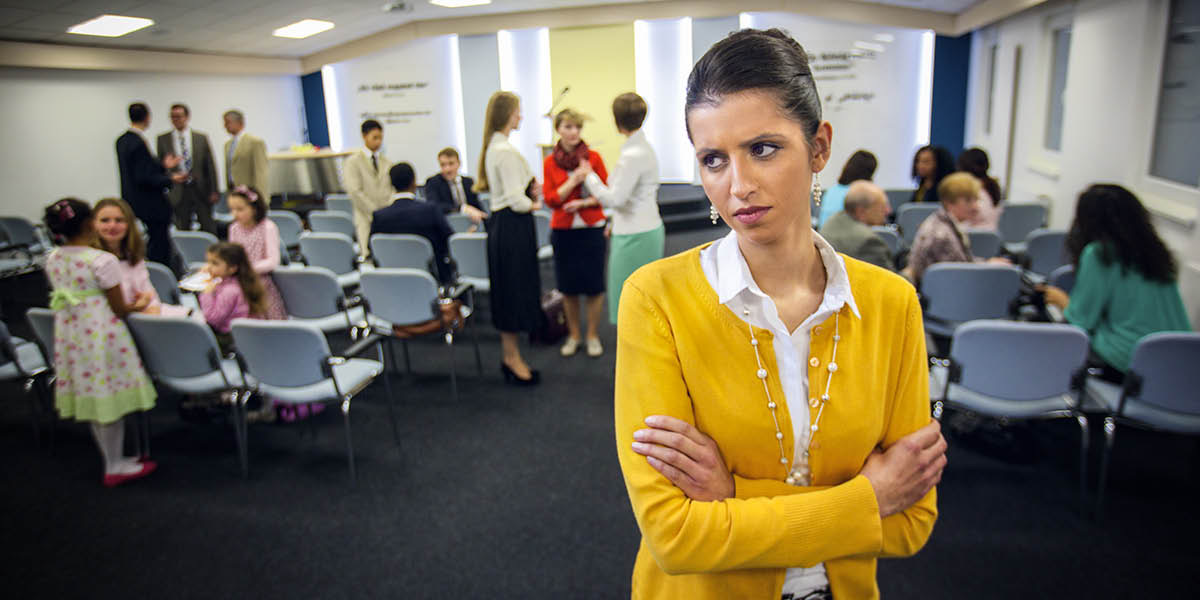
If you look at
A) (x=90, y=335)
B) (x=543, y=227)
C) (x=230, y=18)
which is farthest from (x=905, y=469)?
(x=230, y=18)

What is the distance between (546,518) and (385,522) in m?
0.69

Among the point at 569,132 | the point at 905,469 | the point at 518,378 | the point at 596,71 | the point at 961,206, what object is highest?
the point at 596,71

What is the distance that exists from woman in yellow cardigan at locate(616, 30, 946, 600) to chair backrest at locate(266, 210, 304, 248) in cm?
636

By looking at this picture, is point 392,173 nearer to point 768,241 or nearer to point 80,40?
point 768,241

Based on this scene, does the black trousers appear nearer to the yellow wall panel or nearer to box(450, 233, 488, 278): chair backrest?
box(450, 233, 488, 278): chair backrest

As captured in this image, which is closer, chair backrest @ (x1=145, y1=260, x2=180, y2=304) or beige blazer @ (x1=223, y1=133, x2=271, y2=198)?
chair backrest @ (x1=145, y1=260, x2=180, y2=304)

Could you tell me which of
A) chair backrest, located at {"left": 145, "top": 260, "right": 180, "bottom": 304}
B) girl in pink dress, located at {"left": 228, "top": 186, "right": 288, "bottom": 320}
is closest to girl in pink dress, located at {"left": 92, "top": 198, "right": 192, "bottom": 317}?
girl in pink dress, located at {"left": 228, "top": 186, "right": 288, "bottom": 320}

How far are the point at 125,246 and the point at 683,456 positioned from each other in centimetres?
347

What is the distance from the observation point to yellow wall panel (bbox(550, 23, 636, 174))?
1070 centimetres

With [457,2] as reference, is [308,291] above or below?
below

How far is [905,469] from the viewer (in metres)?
0.95

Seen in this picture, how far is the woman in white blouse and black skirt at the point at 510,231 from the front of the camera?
3.88m

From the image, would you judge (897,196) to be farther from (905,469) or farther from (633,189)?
(905,469)

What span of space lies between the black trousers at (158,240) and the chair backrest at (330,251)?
102 inches
